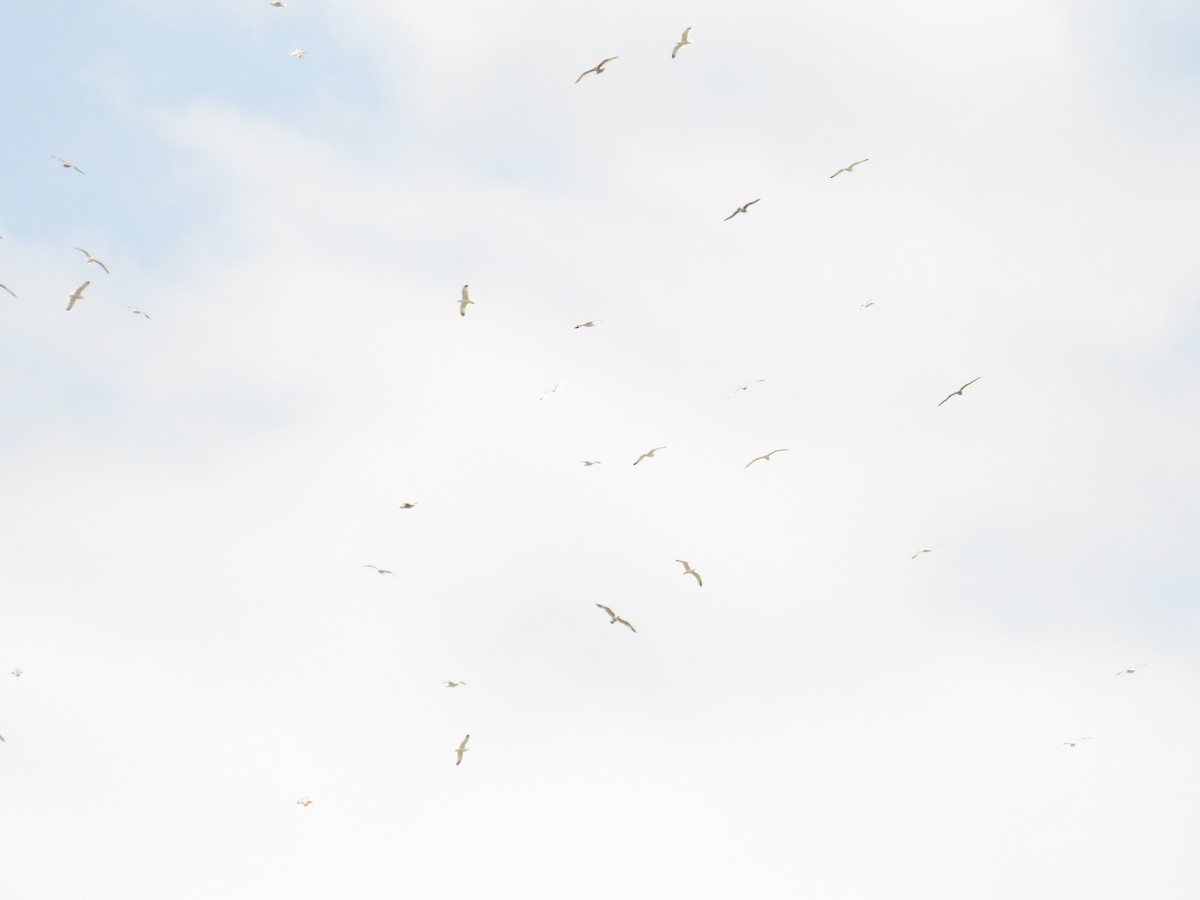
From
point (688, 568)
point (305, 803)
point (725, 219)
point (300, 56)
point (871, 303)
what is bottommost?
point (305, 803)

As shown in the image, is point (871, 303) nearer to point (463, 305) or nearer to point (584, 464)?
point (584, 464)

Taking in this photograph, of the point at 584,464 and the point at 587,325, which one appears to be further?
the point at 584,464

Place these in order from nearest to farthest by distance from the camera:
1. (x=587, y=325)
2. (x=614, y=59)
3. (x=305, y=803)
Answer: (x=614, y=59), (x=587, y=325), (x=305, y=803)

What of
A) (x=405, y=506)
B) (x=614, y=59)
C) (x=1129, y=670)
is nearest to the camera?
(x=614, y=59)

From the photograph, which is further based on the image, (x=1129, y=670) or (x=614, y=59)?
(x=1129, y=670)

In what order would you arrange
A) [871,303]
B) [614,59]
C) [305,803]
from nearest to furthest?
[614,59] < [871,303] < [305,803]

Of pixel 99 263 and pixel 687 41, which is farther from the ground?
pixel 687 41

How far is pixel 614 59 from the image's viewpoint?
8175 centimetres

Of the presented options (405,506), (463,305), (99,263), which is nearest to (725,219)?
(463,305)

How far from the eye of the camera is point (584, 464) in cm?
9681

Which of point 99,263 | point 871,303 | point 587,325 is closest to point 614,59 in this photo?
point 587,325

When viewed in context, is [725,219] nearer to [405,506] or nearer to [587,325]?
[587,325]

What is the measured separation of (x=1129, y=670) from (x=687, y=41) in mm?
64459

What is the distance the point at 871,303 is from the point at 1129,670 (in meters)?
40.7
